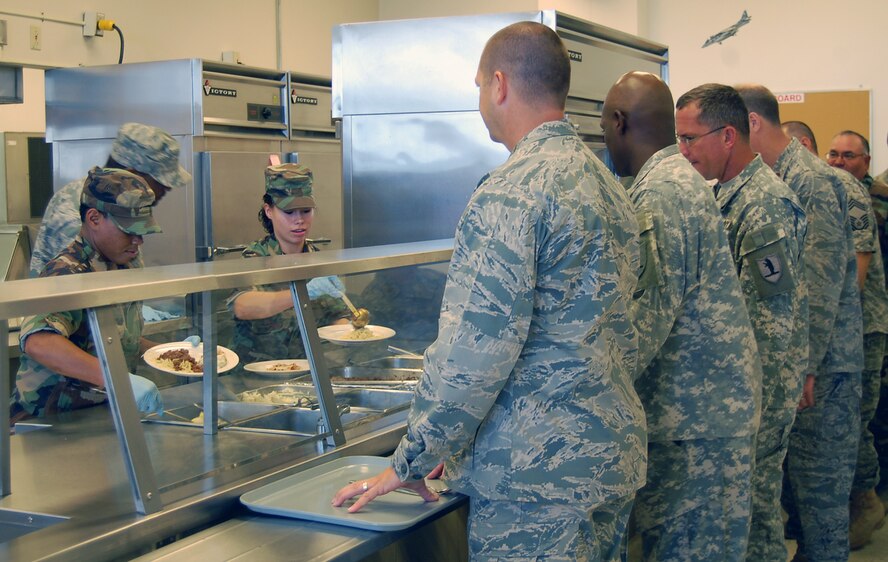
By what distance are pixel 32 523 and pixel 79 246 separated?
3.02 ft

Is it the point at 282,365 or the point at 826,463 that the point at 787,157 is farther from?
the point at 282,365

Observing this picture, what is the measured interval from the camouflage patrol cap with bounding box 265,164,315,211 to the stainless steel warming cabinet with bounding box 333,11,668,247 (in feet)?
0.78

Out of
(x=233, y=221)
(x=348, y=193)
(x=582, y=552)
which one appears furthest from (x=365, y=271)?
(x=233, y=221)

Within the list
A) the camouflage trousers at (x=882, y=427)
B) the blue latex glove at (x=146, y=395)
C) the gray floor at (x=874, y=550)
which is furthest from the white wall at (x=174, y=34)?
the camouflage trousers at (x=882, y=427)

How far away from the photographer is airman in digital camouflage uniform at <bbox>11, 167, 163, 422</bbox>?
5.47 ft

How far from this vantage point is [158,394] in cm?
180

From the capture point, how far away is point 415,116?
3365 millimetres

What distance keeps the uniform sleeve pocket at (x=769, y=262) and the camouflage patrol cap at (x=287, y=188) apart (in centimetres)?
156

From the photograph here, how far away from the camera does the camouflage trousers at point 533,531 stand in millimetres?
1604

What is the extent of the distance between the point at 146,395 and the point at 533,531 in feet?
2.53

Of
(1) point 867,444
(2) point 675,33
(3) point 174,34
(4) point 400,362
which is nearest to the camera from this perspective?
(4) point 400,362

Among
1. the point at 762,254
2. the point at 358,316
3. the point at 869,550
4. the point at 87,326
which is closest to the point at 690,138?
the point at 762,254

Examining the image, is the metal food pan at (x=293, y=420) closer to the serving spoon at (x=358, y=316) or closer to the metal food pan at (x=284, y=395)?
the metal food pan at (x=284, y=395)

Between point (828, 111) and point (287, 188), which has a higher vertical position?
point (828, 111)
